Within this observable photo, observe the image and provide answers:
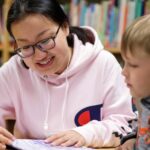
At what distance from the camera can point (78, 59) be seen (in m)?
1.35

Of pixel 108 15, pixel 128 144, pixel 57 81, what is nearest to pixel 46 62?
pixel 57 81

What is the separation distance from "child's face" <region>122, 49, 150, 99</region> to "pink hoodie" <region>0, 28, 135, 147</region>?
40 cm

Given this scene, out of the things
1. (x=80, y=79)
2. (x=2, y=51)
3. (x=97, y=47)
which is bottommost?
(x=2, y=51)

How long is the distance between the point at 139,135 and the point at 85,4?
154cm

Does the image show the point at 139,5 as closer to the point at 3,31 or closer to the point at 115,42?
the point at 115,42

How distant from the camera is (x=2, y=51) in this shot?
2.51 meters

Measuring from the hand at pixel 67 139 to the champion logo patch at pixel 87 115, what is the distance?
208 millimetres

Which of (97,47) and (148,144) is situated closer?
(148,144)

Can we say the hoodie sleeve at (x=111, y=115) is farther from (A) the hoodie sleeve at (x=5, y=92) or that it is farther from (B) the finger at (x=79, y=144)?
(A) the hoodie sleeve at (x=5, y=92)

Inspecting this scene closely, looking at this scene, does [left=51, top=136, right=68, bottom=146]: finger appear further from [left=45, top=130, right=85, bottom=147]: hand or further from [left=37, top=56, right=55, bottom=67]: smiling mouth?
[left=37, top=56, right=55, bottom=67]: smiling mouth

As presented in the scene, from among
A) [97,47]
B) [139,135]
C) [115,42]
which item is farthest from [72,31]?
[115,42]

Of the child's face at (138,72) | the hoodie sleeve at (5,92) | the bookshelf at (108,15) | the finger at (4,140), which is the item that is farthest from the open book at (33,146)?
the bookshelf at (108,15)

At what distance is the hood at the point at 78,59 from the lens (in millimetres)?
1336

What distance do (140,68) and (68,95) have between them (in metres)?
0.52
